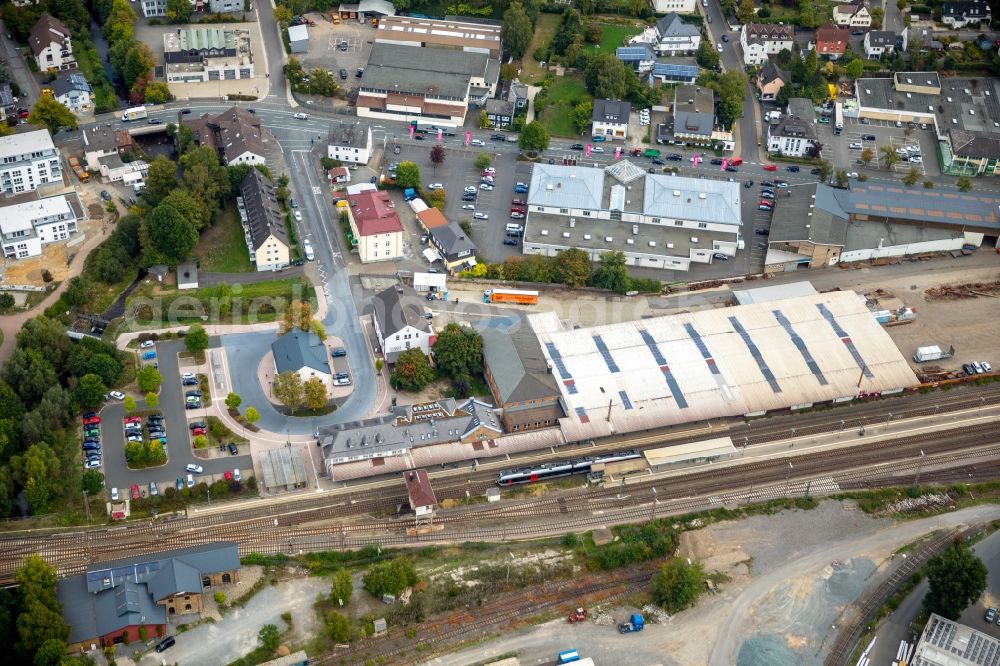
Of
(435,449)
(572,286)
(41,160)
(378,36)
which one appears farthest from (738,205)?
(41,160)

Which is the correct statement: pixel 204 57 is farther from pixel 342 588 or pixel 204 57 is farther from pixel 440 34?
pixel 342 588

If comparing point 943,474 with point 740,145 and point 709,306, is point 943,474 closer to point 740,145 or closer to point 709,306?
point 709,306

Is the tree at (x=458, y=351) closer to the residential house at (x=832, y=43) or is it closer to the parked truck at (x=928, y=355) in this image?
the parked truck at (x=928, y=355)

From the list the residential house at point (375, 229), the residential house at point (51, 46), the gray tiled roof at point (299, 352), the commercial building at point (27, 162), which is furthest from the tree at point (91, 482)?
the residential house at point (51, 46)

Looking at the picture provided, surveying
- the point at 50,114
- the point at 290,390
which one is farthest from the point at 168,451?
the point at 50,114

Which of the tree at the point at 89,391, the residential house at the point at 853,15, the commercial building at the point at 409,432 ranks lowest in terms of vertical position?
the commercial building at the point at 409,432

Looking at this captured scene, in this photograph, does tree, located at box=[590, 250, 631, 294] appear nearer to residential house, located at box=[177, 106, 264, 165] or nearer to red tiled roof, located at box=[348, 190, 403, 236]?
red tiled roof, located at box=[348, 190, 403, 236]
